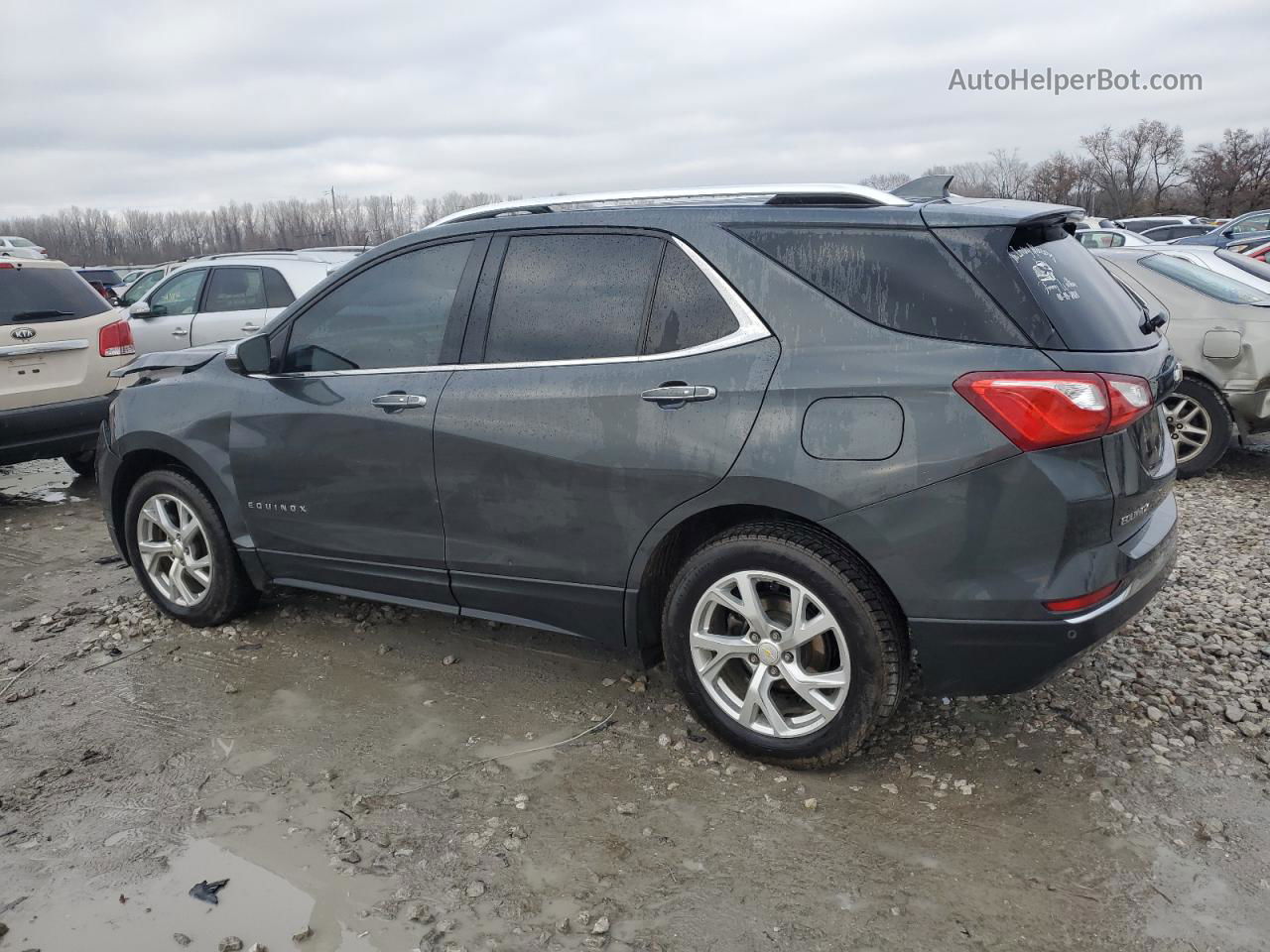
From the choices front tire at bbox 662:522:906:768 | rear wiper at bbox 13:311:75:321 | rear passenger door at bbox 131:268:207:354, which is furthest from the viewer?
rear passenger door at bbox 131:268:207:354

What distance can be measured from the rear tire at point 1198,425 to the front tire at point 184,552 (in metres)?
6.00

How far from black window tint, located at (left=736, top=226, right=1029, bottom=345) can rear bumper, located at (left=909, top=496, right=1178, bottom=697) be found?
81 centimetres

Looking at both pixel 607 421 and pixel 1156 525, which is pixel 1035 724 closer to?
pixel 1156 525

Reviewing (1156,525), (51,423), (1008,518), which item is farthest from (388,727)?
(51,423)

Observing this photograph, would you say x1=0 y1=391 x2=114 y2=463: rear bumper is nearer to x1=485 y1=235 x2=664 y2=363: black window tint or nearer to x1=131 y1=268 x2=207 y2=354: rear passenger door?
x1=131 y1=268 x2=207 y2=354: rear passenger door

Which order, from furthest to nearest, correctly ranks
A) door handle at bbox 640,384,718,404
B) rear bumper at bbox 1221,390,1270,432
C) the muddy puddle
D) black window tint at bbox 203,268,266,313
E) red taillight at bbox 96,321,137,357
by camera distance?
black window tint at bbox 203,268,266,313
red taillight at bbox 96,321,137,357
rear bumper at bbox 1221,390,1270,432
door handle at bbox 640,384,718,404
the muddy puddle

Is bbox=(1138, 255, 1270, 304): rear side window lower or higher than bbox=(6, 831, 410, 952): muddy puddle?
higher

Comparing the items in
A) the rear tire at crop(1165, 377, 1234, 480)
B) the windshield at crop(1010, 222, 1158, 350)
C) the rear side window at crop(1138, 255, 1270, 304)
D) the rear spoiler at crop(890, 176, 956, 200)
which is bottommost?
the rear tire at crop(1165, 377, 1234, 480)

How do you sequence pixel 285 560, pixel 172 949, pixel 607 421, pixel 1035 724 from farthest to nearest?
pixel 285 560 < pixel 1035 724 < pixel 607 421 < pixel 172 949

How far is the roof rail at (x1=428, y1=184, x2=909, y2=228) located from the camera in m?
3.30

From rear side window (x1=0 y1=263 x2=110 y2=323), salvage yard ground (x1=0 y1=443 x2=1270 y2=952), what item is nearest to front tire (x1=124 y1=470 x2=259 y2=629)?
salvage yard ground (x1=0 y1=443 x2=1270 y2=952)

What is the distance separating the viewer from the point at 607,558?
3.54m

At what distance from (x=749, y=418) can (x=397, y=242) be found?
1.78 meters

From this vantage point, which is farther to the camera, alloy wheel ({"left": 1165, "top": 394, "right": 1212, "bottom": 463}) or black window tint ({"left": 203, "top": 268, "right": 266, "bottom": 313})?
black window tint ({"left": 203, "top": 268, "right": 266, "bottom": 313})
